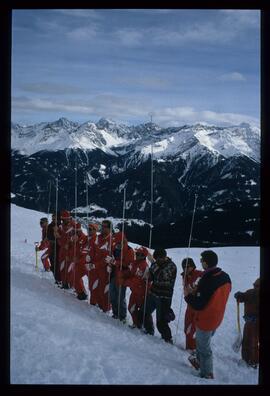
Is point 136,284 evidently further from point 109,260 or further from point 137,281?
point 109,260

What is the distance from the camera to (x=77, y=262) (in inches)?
238

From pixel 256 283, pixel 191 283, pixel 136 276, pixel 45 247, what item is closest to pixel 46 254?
pixel 45 247

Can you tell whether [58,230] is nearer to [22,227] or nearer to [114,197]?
[114,197]

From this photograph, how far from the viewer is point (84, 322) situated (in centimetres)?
460

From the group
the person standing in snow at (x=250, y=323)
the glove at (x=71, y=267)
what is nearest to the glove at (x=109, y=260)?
the glove at (x=71, y=267)

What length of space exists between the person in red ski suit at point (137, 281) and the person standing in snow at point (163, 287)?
0.13 metres

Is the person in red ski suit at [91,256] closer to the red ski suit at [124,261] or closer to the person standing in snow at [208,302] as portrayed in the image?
the red ski suit at [124,261]

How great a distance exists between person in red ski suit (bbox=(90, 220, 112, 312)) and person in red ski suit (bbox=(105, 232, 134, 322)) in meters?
0.09

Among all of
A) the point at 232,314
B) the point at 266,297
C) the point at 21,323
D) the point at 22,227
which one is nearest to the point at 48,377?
the point at 21,323

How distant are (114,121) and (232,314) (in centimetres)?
226

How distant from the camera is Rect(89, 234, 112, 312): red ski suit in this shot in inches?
221

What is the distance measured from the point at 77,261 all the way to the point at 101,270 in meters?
0.47

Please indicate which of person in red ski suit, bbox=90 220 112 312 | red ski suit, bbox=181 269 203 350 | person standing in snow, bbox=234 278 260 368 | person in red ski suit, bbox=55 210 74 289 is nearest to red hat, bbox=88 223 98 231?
person in red ski suit, bbox=90 220 112 312

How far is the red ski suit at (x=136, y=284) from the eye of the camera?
5.25 metres
